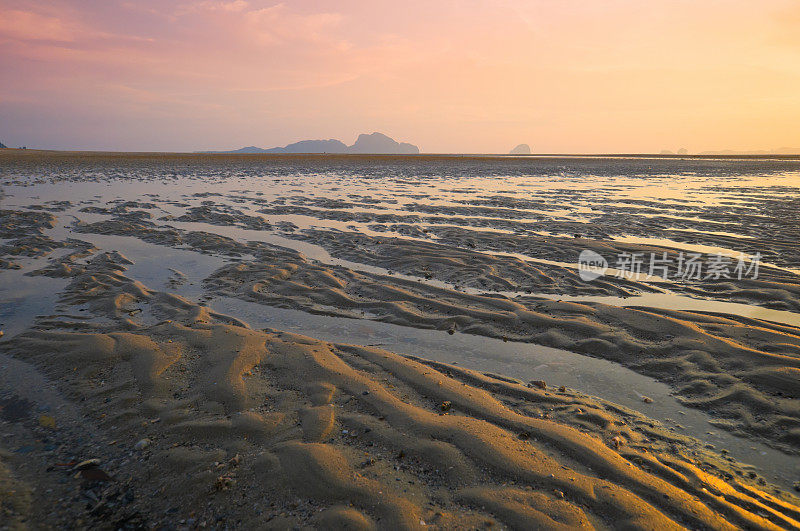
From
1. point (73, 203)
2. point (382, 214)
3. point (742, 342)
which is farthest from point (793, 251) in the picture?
point (73, 203)

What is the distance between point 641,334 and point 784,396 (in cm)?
198

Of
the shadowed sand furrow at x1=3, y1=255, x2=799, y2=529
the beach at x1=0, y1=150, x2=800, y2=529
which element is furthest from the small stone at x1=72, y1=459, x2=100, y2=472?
the shadowed sand furrow at x1=3, y1=255, x2=799, y2=529

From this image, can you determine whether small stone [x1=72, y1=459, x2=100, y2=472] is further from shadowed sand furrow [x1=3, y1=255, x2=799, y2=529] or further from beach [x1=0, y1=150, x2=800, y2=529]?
shadowed sand furrow [x1=3, y1=255, x2=799, y2=529]

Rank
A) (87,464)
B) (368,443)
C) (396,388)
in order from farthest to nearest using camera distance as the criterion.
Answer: (396,388) < (368,443) < (87,464)

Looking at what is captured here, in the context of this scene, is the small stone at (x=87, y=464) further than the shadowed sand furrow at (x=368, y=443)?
Yes

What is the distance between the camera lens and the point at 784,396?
5.22 m

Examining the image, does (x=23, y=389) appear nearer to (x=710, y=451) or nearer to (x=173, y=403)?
(x=173, y=403)

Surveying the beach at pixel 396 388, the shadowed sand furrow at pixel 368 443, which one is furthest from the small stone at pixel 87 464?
the shadowed sand furrow at pixel 368 443

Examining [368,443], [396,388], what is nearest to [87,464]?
[368,443]

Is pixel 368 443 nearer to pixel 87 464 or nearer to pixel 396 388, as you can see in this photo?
pixel 396 388

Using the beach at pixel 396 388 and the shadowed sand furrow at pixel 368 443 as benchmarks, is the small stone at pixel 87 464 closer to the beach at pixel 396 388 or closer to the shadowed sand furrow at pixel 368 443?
A: the beach at pixel 396 388

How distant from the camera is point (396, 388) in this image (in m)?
5.24

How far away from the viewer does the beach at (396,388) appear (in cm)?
350

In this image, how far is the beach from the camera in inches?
138
